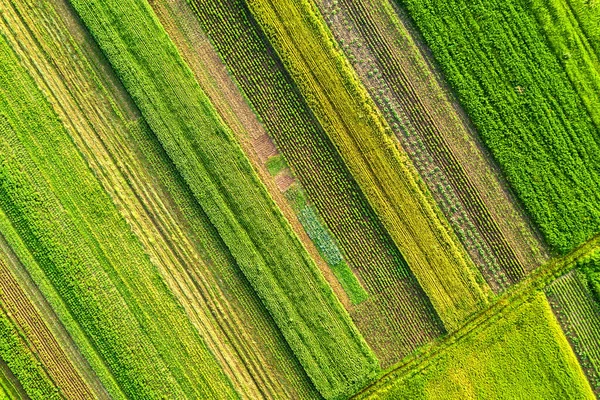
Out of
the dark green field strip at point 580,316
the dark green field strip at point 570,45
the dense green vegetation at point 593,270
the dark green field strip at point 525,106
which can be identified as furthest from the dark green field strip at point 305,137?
the dark green field strip at point 570,45

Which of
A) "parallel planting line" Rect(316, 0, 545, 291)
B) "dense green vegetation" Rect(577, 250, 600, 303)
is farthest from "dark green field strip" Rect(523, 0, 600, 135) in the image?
"dense green vegetation" Rect(577, 250, 600, 303)

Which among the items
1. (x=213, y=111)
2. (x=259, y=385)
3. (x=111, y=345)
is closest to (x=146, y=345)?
(x=111, y=345)

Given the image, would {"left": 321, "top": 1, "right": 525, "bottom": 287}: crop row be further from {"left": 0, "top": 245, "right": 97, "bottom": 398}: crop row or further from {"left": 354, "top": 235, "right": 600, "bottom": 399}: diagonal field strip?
{"left": 0, "top": 245, "right": 97, "bottom": 398}: crop row

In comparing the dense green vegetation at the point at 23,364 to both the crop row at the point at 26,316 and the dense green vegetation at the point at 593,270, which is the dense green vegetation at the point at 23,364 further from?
the dense green vegetation at the point at 593,270

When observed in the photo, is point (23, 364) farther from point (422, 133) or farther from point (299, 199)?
point (422, 133)

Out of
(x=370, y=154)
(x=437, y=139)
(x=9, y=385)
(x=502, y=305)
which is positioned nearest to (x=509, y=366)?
(x=502, y=305)

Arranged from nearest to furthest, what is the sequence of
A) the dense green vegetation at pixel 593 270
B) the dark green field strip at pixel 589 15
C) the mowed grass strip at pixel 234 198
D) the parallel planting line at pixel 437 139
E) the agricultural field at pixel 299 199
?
1. the dense green vegetation at pixel 593 270
2. the dark green field strip at pixel 589 15
3. the agricultural field at pixel 299 199
4. the mowed grass strip at pixel 234 198
5. the parallel planting line at pixel 437 139

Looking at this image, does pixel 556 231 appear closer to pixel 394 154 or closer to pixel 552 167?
pixel 552 167
